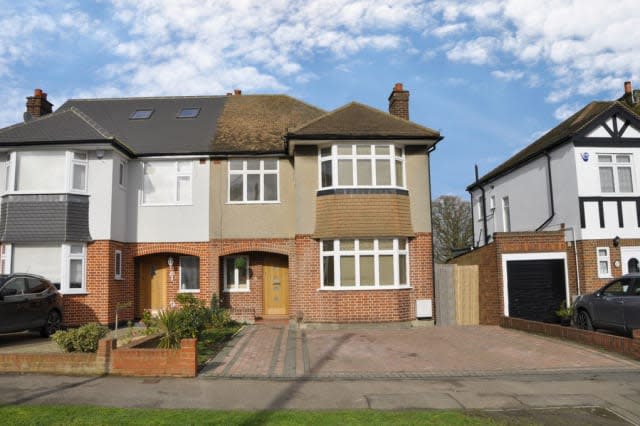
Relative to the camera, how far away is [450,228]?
3988 cm

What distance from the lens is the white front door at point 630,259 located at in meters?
16.8

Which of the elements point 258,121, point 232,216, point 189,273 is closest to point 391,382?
point 232,216

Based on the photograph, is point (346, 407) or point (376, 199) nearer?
point (346, 407)

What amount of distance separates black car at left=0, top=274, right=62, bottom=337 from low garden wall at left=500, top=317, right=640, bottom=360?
12943 mm

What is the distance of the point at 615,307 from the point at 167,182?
14.0 metres

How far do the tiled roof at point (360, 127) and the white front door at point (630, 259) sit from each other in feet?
23.3

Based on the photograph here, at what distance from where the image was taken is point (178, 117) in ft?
68.3

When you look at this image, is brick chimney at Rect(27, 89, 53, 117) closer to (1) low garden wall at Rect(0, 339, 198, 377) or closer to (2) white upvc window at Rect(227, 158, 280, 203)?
(2) white upvc window at Rect(227, 158, 280, 203)

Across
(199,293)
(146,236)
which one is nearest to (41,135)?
(146,236)

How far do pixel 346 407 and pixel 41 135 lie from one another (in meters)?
13.6

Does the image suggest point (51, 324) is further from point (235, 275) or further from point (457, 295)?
point (457, 295)

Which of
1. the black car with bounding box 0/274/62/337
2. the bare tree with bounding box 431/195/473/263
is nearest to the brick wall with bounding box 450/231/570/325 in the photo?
the black car with bounding box 0/274/62/337

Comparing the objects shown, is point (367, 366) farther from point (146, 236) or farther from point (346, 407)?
point (146, 236)

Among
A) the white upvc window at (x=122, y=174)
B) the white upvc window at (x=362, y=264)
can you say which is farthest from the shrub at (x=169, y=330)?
the white upvc window at (x=122, y=174)
